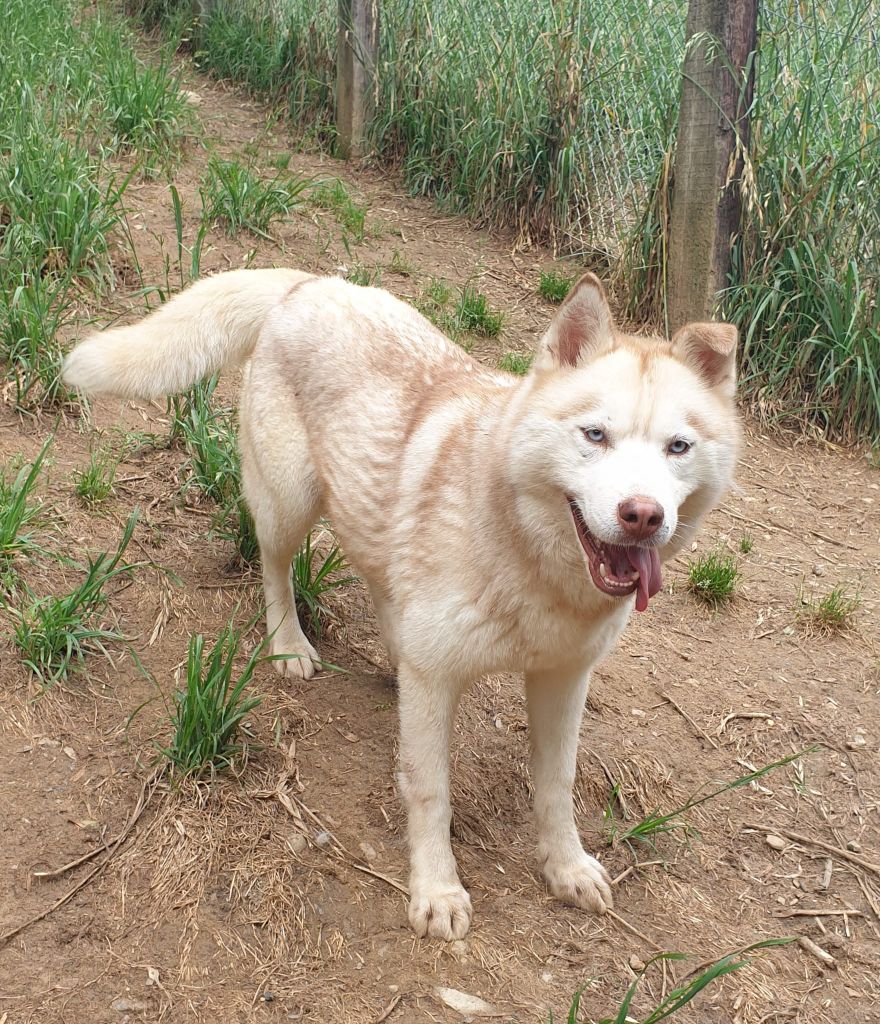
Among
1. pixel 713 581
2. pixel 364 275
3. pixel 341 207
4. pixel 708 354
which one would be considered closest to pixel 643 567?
pixel 708 354

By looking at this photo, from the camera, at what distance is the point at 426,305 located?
17.8 ft

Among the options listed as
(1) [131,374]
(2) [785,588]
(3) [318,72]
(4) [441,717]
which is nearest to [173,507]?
(1) [131,374]

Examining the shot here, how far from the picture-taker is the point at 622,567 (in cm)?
232

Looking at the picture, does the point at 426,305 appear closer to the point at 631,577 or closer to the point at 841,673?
the point at 841,673

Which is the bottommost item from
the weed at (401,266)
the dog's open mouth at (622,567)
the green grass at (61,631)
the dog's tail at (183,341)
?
the green grass at (61,631)

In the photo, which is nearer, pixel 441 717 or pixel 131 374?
pixel 441 717

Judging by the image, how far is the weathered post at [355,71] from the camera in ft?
21.6

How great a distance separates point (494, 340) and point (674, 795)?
9.27ft

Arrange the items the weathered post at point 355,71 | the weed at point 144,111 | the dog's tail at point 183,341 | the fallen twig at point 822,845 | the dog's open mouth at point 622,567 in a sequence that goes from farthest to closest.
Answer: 1. the weathered post at point 355,71
2. the weed at point 144,111
3. the dog's tail at point 183,341
4. the fallen twig at point 822,845
5. the dog's open mouth at point 622,567

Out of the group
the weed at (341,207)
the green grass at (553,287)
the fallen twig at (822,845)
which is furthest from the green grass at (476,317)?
the fallen twig at (822,845)

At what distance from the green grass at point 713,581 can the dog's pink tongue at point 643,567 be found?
1.90 meters

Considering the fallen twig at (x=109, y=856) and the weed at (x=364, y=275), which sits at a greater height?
the weed at (x=364, y=275)

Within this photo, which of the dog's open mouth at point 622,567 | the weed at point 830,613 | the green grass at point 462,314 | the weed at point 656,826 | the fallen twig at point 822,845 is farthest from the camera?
the green grass at point 462,314

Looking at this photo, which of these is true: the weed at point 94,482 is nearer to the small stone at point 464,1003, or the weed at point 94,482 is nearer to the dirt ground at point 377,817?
the dirt ground at point 377,817
